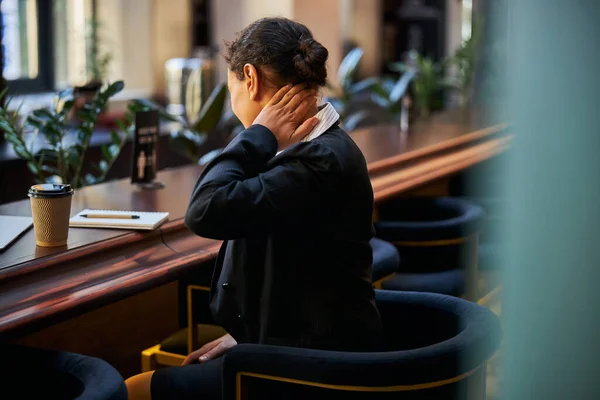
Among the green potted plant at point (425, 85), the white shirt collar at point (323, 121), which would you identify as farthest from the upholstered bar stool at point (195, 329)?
the green potted plant at point (425, 85)

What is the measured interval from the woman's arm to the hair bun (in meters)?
0.16

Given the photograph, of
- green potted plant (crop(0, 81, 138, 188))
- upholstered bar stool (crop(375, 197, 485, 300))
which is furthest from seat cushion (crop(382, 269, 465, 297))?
green potted plant (crop(0, 81, 138, 188))

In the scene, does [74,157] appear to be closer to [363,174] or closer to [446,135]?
[363,174]

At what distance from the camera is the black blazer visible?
1500 mm

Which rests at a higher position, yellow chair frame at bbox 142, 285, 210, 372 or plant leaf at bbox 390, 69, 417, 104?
plant leaf at bbox 390, 69, 417, 104

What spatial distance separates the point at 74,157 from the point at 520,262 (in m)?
2.56

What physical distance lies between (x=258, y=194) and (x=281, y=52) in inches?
11.4

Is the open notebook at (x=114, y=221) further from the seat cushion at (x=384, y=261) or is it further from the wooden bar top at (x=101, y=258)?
the seat cushion at (x=384, y=261)

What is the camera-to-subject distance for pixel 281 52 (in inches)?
63.0

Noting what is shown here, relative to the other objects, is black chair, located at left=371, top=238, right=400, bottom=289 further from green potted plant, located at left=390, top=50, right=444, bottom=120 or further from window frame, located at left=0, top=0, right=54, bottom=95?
window frame, located at left=0, top=0, right=54, bottom=95

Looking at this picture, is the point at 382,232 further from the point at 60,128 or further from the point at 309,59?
the point at 309,59

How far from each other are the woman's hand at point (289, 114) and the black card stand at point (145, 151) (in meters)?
1.05

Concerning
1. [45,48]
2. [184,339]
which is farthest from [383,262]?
[45,48]

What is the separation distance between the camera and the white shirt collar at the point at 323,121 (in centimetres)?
163
